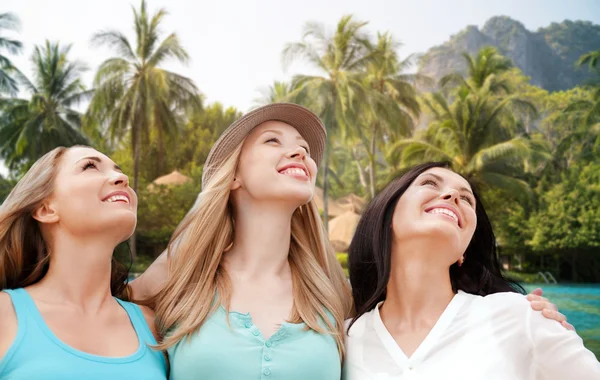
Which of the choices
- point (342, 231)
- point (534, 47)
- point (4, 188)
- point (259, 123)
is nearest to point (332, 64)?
point (342, 231)

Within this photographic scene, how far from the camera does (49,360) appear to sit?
82.5 inches

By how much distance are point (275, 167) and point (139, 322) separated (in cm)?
97

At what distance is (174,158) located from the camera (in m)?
34.1

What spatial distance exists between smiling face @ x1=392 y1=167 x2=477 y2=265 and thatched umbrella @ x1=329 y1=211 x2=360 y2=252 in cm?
2566

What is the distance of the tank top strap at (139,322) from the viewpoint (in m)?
2.52

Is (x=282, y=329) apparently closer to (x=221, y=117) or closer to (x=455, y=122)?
(x=455, y=122)

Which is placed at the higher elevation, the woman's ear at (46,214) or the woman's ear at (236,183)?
the woman's ear at (236,183)

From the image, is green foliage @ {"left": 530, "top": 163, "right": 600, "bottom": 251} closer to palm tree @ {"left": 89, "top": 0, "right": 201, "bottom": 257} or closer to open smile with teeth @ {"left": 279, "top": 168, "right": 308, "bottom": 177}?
palm tree @ {"left": 89, "top": 0, "right": 201, "bottom": 257}

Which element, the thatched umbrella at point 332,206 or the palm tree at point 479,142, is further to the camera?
the thatched umbrella at point 332,206

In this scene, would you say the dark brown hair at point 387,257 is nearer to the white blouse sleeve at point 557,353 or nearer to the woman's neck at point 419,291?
the woman's neck at point 419,291

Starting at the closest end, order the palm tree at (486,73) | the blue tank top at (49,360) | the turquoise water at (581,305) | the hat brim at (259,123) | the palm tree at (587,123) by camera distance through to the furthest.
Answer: the blue tank top at (49,360) → the hat brim at (259,123) → the turquoise water at (581,305) → the palm tree at (587,123) → the palm tree at (486,73)

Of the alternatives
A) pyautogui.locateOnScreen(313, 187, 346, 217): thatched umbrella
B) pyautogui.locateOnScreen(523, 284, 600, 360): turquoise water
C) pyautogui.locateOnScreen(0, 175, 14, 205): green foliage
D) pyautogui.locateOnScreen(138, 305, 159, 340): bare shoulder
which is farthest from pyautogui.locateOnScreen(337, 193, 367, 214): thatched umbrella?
pyautogui.locateOnScreen(138, 305, 159, 340): bare shoulder

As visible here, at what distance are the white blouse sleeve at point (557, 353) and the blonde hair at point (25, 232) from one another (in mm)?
2072

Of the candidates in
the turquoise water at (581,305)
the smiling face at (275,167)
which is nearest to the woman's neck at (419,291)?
the smiling face at (275,167)
